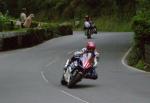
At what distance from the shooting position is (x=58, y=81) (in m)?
21.6

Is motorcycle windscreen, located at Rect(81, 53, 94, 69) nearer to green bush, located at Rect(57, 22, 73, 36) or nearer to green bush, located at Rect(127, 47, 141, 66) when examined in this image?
green bush, located at Rect(127, 47, 141, 66)

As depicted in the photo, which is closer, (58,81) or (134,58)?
(58,81)

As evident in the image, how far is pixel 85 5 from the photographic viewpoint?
254ft

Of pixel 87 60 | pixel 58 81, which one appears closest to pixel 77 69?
pixel 87 60

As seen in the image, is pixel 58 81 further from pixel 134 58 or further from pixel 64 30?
pixel 64 30

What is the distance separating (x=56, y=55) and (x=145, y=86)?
43.0 feet

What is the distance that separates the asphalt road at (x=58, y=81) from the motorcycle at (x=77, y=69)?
0.96 ft

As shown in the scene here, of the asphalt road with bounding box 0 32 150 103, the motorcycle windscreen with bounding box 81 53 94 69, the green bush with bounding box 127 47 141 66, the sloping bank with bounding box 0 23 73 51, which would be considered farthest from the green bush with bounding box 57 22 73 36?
the motorcycle windscreen with bounding box 81 53 94 69

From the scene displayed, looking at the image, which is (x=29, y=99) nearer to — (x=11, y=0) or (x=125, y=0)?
(x=125, y=0)

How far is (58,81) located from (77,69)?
2103mm

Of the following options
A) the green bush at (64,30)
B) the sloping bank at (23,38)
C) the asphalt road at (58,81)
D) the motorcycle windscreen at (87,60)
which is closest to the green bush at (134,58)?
the asphalt road at (58,81)

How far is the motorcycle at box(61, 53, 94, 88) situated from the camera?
771 inches

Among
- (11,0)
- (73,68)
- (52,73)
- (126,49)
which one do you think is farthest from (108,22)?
(73,68)

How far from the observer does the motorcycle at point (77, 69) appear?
64.2 feet
